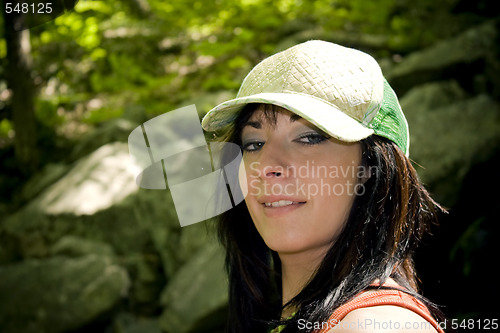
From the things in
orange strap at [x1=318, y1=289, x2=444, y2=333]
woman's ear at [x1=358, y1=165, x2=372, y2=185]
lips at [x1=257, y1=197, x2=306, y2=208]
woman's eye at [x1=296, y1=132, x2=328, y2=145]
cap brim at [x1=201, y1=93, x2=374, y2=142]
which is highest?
cap brim at [x1=201, y1=93, x2=374, y2=142]

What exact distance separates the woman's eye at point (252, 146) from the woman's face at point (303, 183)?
3.0 inches

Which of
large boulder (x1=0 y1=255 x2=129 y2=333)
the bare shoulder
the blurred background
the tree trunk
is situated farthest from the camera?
the tree trunk

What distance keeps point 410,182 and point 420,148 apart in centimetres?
208

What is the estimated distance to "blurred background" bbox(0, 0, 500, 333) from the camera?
3.21 m

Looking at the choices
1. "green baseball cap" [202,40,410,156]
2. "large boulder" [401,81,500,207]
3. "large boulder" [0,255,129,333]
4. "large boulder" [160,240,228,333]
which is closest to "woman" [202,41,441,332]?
"green baseball cap" [202,40,410,156]

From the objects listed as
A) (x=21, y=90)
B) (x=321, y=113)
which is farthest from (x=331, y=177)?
(x=21, y=90)

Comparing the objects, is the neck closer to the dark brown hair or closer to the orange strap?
the dark brown hair

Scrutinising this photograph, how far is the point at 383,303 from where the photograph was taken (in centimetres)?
115

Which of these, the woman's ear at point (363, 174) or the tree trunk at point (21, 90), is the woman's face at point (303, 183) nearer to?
the woman's ear at point (363, 174)

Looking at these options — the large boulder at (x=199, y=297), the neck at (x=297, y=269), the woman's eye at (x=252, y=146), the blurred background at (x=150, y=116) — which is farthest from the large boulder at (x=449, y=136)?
the woman's eye at (x=252, y=146)

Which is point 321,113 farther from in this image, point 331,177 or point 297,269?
point 297,269

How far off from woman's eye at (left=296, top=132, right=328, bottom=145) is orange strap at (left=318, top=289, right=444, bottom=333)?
44 cm

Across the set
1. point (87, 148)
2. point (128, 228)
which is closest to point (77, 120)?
point (87, 148)

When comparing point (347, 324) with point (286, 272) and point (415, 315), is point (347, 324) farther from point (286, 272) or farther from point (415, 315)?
point (286, 272)
